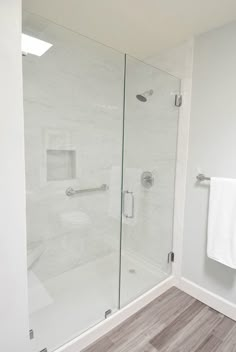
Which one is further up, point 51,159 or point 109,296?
point 51,159

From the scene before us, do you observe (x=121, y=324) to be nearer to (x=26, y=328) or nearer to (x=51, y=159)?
(x=26, y=328)

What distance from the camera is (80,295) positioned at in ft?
5.91

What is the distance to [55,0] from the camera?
1360 millimetres

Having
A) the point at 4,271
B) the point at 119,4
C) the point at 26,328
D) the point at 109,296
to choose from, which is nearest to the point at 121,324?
the point at 109,296

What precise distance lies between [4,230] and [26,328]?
0.54 meters

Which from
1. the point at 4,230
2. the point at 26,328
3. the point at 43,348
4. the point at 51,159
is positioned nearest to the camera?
the point at 4,230

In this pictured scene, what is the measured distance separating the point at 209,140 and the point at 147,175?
654 millimetres

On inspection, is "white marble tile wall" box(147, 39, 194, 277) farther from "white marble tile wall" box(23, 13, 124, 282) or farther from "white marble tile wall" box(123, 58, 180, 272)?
"white marble tile wall" box(23, 13, 124, 282)

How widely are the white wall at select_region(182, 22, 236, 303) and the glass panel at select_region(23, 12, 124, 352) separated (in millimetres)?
726

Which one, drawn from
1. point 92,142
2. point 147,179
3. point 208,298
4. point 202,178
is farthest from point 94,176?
point 208,298

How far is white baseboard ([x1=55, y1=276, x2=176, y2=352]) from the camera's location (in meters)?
1.34

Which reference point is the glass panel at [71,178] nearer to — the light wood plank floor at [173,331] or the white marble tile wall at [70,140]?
the white marble tile wall at [70,140]

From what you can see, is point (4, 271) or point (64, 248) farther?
point (64, 248)

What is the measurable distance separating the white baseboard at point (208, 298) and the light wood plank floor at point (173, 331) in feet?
0.12
